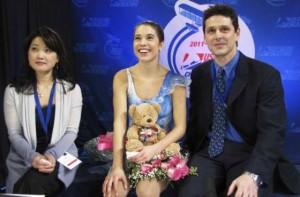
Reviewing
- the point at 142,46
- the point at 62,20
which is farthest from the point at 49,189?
the point at 62,20

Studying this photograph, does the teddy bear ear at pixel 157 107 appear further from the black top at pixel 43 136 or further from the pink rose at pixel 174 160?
the black top at pixel 43 136

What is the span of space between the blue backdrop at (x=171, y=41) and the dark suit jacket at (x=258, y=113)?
1.21 meters

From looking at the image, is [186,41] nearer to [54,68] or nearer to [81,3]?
[81,3]

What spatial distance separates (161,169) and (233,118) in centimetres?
51

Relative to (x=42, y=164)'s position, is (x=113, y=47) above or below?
above

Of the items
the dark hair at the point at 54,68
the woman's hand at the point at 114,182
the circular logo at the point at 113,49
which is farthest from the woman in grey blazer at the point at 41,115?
the circular logo at the point at 113,49

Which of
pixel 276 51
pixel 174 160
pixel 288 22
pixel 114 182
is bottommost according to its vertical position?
pixel 114 182

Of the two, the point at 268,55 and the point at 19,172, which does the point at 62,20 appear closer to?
the point at 19,172

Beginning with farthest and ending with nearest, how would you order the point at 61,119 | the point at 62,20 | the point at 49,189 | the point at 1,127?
1. the point at 62,20
2. the point at 1,127
3. the point at 61,119
4. the point at 49,189

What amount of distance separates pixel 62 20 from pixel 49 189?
1757 mm

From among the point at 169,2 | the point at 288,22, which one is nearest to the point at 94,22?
the point at 169,2

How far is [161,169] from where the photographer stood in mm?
2070

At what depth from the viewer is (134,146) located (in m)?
2.12

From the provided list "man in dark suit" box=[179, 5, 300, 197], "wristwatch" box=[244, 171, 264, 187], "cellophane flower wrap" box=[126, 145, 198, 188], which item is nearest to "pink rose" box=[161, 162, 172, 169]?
"cellophane flower wrap" box=[126, 145, 198, 188]
